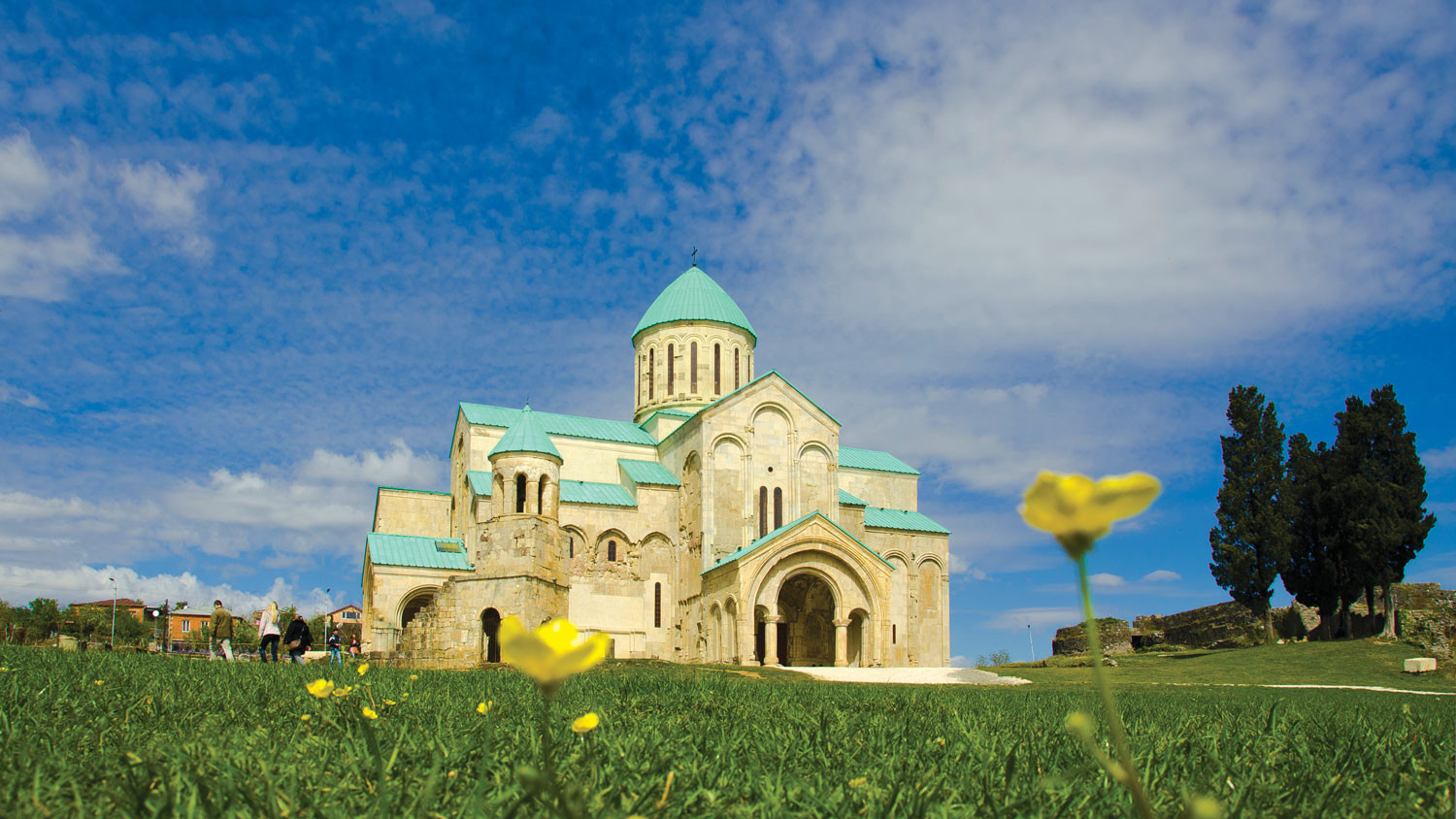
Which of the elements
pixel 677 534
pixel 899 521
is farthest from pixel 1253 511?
pixel 677 534

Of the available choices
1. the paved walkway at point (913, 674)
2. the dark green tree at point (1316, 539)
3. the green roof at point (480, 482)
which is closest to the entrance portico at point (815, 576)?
the paved walkway at point (913, 674)

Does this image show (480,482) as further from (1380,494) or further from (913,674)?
(1380,494)

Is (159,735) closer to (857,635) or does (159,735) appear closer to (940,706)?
(940,706)

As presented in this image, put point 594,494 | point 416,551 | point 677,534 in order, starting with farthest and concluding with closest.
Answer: point 677,534
point 594,494
point 416,551

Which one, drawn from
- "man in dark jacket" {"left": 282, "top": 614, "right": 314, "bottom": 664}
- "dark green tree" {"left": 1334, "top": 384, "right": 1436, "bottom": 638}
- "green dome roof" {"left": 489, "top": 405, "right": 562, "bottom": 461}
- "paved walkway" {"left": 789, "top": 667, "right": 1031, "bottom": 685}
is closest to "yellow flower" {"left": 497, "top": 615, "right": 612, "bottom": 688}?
"man in dark jacket" {"left": 282, "top": 614, "right": 314, "bottom": 664}

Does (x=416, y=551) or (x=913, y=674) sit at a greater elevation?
(x=416, y=551)

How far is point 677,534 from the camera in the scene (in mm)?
29188

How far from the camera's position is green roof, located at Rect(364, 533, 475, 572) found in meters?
27.0

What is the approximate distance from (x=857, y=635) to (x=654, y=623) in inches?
240

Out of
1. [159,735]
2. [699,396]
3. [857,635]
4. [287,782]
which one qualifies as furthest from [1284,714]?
[699,396]

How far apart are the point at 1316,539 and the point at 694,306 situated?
73.8ft

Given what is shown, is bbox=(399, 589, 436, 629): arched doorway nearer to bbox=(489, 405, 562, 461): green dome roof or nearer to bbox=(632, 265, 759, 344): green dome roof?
bbox=(489, 405, 562, 461): green dome roof

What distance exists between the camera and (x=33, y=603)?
5575cm

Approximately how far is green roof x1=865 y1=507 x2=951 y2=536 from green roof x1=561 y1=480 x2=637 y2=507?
8.57 metres
